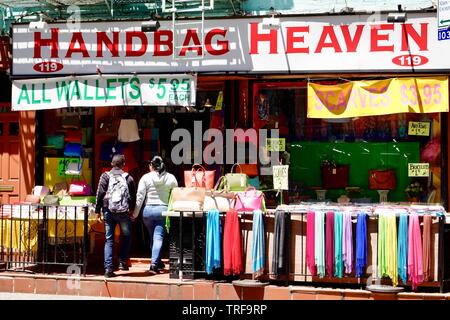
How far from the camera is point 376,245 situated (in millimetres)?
9766

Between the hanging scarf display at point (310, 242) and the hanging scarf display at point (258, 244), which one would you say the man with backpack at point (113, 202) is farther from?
the hanging scarf display at point (310, 242)

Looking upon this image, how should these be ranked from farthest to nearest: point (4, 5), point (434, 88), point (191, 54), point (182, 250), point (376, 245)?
point (4, 5), point (191, 54), point (434, 88), point (182, 250), point (376, 245)

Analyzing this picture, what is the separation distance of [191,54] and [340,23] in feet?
8.40

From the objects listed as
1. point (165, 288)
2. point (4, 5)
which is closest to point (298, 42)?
point (165, 288)

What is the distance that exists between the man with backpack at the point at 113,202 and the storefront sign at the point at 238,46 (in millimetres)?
2342

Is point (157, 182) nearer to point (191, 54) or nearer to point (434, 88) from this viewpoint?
point (191, 54)

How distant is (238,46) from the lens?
39.8ft

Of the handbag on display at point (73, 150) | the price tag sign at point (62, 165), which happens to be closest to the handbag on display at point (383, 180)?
the handbag on display at point (73, 150)

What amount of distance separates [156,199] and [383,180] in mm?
4059

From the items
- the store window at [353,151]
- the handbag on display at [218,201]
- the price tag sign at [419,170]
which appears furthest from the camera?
the store window at [353,151]

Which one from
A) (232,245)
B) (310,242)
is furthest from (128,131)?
(310,242)

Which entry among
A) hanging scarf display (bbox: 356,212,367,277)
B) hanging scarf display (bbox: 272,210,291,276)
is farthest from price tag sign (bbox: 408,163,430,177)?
hanging scarf display (bbox: 272,210,291,276)

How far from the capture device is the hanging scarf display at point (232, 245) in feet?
33.2

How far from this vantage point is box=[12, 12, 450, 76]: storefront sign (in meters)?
11.6
